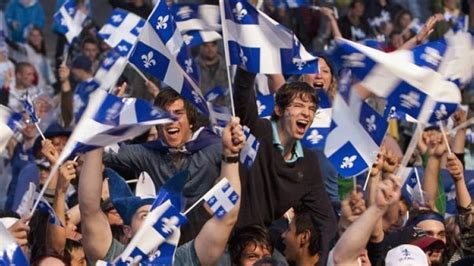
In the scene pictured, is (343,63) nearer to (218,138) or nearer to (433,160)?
(218,138)

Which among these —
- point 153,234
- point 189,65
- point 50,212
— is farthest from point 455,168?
point 153,234

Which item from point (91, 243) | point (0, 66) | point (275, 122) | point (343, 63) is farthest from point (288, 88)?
point (0, 66)

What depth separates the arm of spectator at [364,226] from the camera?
10312mm

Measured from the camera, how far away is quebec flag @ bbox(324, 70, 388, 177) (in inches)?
466

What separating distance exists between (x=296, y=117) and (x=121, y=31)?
142 inches

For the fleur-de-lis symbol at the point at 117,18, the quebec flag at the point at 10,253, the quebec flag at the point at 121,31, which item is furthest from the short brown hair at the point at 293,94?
the fleur-de-lis symbol at the point at 117,18

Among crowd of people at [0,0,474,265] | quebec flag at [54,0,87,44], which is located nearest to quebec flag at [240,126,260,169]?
crowd of people at [0,0,474,265]

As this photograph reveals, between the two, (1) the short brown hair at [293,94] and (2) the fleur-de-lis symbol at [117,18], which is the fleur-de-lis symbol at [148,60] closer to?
(1) the short brown hair at [293,94]

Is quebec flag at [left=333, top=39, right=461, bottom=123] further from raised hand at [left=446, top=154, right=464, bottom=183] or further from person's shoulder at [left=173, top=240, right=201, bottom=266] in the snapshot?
raised hand at [left=446, top=154, right=464, bottom=183]

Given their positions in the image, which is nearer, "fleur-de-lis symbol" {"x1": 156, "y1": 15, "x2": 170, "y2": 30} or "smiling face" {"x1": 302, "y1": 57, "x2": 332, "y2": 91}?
"fleur-de-lis symbol" {"x1": 156, "y1": 15, "x2": 170, "y2": 30}

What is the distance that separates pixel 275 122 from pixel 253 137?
→ 696 millimetres

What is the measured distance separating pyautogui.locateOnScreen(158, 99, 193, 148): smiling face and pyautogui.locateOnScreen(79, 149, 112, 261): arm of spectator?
1.40 metres

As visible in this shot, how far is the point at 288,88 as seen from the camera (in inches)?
500

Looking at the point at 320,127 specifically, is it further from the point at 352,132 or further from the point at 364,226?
the point at 364,226
